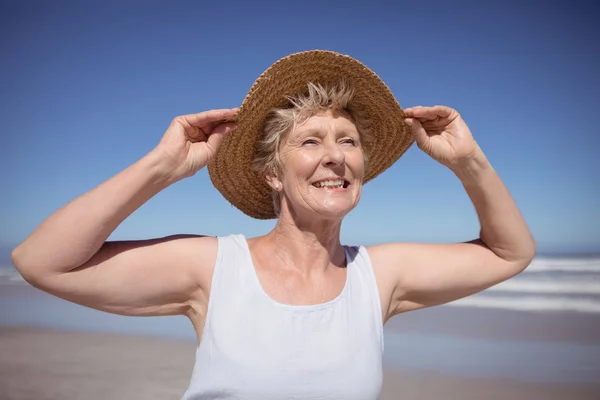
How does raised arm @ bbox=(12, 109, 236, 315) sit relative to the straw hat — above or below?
below

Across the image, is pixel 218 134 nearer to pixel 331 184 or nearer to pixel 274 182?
pixel 274 182

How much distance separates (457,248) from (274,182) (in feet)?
3.35

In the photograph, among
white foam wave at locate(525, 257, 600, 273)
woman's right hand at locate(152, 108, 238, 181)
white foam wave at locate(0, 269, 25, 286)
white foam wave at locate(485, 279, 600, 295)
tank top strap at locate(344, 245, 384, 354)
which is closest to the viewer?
woman's right hand at locate(152, 108, 238, 181)

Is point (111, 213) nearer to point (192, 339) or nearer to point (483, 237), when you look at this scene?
point (483, 237)

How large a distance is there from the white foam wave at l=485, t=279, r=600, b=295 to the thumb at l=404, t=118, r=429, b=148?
11115 millimetres

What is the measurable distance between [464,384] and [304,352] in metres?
4.71

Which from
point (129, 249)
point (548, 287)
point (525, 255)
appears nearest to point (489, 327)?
point (548, 287)

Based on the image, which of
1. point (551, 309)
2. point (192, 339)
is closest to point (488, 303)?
point (551, 309)

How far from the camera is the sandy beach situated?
567 centimetres

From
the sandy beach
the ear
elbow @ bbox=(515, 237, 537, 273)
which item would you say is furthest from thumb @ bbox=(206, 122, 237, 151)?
the sandy beach

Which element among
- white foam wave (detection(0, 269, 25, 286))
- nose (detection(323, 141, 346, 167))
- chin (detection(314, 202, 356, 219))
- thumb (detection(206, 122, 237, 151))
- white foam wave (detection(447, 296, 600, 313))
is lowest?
white foam wave (detection(447, 296, 600, 313))

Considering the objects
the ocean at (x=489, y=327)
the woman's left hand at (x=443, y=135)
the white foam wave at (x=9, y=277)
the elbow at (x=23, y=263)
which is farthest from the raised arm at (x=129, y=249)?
the white foam wave at (x=9, y=277)

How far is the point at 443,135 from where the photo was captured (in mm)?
2453

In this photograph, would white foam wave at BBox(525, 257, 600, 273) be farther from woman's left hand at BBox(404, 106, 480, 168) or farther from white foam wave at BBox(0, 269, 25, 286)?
white foam wave at BBox(0, 269, 25, 286)
